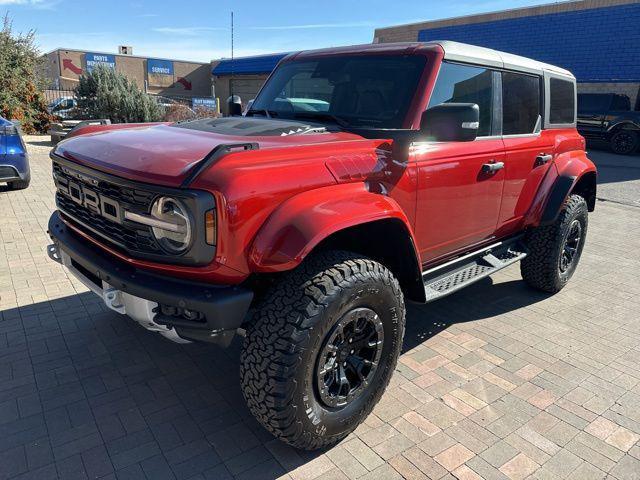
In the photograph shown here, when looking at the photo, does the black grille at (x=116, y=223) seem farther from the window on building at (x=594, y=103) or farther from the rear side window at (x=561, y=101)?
the window on building at (x=594, y=103)

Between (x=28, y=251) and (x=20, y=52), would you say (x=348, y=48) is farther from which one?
(x=20, y=52)

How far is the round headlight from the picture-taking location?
7.11 ft

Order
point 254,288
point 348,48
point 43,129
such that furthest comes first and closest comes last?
point 43,129 < point 348,48 < point 254,288

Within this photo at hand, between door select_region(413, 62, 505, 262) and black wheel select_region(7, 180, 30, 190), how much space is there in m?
7.26

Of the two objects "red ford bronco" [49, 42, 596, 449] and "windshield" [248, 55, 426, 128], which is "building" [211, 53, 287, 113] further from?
"red ford bronco" [49, 42, 596, 449]

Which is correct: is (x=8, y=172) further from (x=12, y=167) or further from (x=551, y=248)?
(x=551, y=248)

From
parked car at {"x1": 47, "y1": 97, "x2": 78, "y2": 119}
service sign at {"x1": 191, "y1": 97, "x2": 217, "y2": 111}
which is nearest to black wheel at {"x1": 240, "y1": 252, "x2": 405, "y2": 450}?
service sign at {"x1": 191, "y1": 97, "x2": 217, "y2": 111}

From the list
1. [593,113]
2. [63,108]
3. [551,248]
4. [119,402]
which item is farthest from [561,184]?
[63,108]

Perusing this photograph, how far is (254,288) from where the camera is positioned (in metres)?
2.53

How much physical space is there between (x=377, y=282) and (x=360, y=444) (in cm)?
90

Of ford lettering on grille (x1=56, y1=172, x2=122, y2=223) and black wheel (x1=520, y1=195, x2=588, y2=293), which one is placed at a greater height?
ford lettering on grille (x1=56, y1=172, x2=122, y2=223)

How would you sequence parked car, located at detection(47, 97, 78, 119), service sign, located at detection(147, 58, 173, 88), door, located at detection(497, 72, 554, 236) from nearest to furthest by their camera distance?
door, located at detection(497, 72, 554, 236) → parked car, located at detection(47, 97, 78, 119) → service sign, located at detection(147, 58, 173, 88)

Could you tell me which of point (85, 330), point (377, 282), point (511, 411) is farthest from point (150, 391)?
point (511, 411)

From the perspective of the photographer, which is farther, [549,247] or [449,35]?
[449,35]
